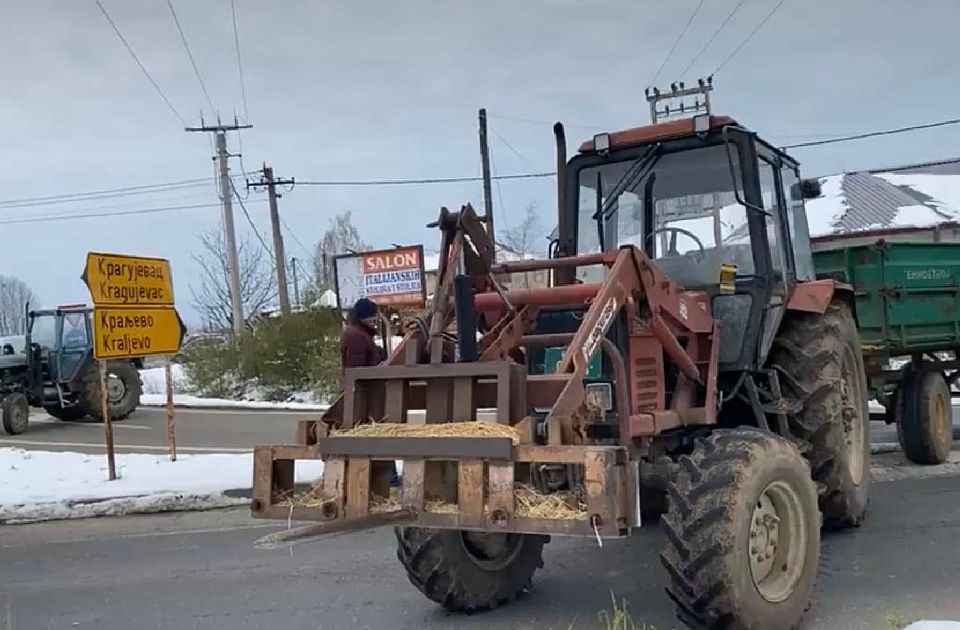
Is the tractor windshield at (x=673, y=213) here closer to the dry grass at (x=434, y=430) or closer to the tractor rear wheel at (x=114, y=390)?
the dry grass at (x=434, y=430)

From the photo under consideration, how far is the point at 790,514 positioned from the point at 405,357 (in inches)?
86.3

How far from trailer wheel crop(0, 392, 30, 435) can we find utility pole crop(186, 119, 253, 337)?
13.1 metres

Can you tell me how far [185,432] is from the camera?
18.7 metres

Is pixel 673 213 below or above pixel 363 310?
above

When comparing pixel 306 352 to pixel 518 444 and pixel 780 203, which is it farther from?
pixel 518 444

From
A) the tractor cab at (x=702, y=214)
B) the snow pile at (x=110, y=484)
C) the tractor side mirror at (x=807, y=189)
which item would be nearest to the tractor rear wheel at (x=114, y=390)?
the snow pile at (x=110, y=484)

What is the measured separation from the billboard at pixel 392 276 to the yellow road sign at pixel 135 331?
386 inches

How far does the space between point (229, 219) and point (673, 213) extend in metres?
30.5

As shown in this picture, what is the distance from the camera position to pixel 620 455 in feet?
14.9

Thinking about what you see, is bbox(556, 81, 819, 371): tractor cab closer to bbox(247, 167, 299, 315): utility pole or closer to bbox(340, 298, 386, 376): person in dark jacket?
bbox(340, 298, 386, 376): person in dark jacket

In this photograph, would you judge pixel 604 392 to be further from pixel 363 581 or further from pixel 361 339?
pixel 361 339

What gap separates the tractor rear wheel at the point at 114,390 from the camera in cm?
2048

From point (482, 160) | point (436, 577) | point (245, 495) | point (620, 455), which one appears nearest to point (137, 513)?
point (245, 495)

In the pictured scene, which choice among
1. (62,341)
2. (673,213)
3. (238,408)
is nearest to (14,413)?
(62,341)
